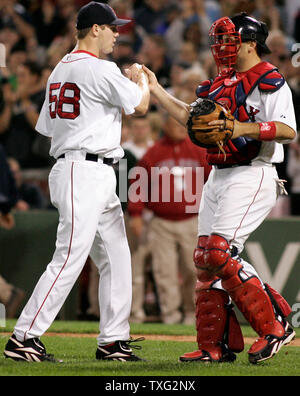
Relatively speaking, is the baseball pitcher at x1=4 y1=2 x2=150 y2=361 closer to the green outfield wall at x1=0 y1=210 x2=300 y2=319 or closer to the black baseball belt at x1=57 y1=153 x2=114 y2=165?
the black baseball belt at x1=57 y1=153 x2=114 y2=165

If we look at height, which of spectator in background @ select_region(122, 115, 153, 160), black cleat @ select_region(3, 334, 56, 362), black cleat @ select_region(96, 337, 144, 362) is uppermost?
spectator in background @ select_region(122, 115, 153, 160)

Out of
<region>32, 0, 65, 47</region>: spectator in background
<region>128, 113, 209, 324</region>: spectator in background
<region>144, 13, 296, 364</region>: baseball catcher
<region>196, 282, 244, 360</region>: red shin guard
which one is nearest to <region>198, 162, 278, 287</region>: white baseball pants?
<region>144, 13, 296, 364</region>: baseball catcher

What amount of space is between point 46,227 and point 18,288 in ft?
2.46

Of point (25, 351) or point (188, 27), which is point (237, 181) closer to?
point (25, 351)

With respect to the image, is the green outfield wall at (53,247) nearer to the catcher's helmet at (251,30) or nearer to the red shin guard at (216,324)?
the red shin guard at (216,324)

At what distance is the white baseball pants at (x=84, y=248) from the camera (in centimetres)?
516

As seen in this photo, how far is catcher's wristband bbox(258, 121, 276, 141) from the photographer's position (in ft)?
16.6

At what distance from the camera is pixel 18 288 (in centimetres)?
912

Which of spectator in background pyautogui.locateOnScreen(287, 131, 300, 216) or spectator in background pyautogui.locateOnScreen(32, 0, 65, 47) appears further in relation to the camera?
spectator in background pyautogui.locateOnScreen(32, 0, 65, 47)

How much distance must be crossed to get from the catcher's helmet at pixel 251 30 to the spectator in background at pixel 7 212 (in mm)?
4062

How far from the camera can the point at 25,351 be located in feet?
17.0

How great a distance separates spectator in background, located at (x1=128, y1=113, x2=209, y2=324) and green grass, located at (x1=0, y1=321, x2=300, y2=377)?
2.05m

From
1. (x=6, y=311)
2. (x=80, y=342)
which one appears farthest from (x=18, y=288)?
(x=80, y=342)
